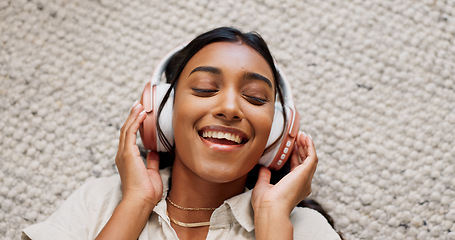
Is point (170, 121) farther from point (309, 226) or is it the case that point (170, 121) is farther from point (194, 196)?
point (309, 226)

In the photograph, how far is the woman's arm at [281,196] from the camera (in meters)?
1.11

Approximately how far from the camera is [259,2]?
1.52 m

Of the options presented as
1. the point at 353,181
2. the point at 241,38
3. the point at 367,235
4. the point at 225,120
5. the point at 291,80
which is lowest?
the point at 367,235

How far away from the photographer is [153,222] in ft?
3.97

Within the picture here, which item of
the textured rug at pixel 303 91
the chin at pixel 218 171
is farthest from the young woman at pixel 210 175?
the textured rug at pixel 303 91

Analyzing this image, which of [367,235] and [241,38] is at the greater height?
[241,38]

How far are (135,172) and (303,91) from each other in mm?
558

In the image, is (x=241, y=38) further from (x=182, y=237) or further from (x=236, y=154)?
(x=182, y=237)

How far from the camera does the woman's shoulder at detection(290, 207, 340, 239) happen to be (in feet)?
3.91

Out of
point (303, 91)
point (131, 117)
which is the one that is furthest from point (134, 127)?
point (303, 91)

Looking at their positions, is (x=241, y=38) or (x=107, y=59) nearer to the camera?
(x=241, y=38)

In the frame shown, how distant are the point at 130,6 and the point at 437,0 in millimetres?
902

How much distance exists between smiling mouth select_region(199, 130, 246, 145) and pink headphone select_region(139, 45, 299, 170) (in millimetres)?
95

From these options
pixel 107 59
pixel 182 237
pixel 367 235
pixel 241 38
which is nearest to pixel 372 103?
pixel 367 235
